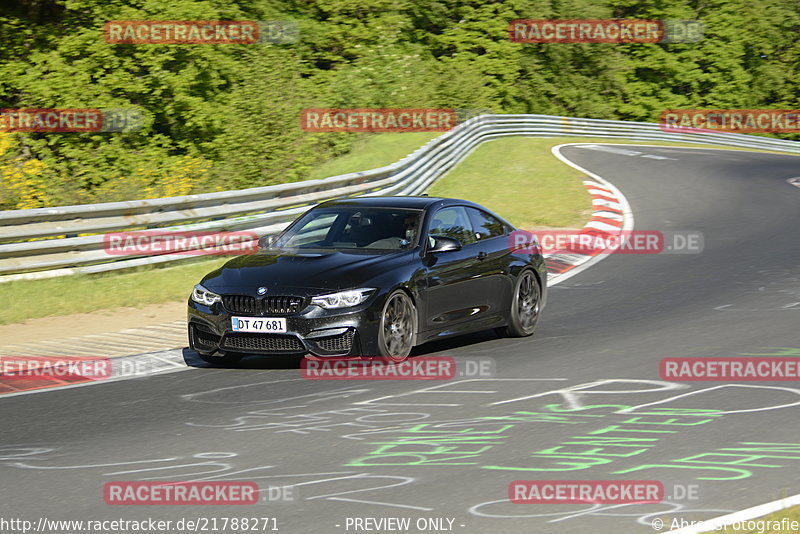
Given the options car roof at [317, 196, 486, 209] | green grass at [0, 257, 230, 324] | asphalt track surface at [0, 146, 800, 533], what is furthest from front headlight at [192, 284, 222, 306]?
green grass at [0, 257, 230, 324]

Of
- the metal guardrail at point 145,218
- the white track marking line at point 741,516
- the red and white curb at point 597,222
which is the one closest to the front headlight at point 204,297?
the metal guardrail at point 145,218

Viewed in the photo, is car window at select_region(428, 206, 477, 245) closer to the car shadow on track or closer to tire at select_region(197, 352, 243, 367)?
the car shadow on track

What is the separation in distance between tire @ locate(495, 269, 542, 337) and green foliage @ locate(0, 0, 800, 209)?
8.23 m

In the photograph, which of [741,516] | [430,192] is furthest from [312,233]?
[430,192]

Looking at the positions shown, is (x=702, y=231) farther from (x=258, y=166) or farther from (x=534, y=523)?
(x=534, y=523)

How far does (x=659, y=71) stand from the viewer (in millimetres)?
68062

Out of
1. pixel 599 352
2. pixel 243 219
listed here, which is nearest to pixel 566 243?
pixel 243 219

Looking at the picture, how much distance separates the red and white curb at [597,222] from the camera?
54.4 ft

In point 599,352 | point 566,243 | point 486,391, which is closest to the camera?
point 486,391

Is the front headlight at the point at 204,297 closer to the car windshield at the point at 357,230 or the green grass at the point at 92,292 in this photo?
the car windshield at the point at 357,230

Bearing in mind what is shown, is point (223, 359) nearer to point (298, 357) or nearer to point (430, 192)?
point (298, 357)

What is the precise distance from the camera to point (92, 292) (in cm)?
1366

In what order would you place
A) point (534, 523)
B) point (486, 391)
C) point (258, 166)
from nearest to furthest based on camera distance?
1. point (534, 523)
2. point (486, 391)
3. point (258, 166)

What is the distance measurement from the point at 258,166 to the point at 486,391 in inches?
772
